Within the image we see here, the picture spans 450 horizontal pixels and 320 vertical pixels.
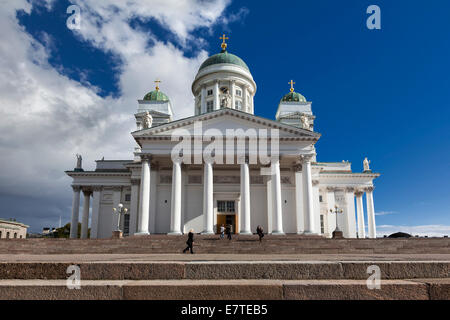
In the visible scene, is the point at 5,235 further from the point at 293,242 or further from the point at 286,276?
the point at 286,276

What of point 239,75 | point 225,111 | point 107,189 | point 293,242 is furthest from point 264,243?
point 239,75

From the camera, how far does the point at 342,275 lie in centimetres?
513

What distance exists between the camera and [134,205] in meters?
35.9

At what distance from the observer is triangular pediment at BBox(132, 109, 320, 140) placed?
2836cm

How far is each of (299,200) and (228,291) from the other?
2723 centimetres

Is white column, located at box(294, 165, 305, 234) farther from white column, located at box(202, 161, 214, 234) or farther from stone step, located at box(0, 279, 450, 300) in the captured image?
stone step, located at box(0, 279, 450, 300)

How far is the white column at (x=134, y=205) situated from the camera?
35812 millimetres

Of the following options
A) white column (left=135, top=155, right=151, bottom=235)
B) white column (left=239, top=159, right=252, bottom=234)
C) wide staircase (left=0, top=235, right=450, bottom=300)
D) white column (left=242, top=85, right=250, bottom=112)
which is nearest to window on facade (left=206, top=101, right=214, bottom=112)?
white column (left=242, top=85, right=250, bottom=112)

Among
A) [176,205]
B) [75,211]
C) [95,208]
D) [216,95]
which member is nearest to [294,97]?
[216,95]

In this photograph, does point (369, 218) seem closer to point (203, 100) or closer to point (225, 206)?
point (225, 206)

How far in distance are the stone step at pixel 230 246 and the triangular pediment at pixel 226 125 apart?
33.7ft

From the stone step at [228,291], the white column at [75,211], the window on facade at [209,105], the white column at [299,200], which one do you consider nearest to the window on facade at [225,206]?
the white column at [299,200]
